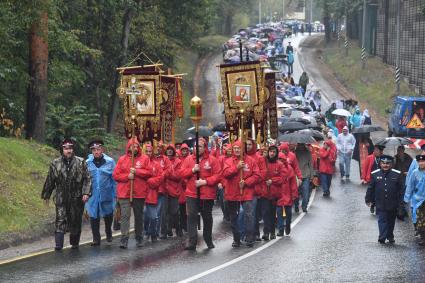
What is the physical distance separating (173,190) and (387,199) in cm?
391

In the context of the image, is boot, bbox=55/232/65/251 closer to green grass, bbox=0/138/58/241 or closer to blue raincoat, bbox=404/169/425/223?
green grass, bbox=0/138/58/241

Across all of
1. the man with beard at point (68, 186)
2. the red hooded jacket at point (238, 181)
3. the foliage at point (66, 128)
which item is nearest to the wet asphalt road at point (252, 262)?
the man with beard at point (68, 186)

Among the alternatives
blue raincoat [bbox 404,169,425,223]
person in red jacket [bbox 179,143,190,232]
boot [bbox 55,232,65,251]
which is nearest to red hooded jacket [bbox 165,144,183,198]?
person in red jacket [bbox 179,143,190,232]

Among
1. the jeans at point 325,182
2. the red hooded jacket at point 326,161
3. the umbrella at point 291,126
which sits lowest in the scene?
the jeans at point 325,182

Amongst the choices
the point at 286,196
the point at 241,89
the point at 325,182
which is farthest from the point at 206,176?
the point at 325,182

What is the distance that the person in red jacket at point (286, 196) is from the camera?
18859mm

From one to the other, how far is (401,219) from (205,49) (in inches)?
2448

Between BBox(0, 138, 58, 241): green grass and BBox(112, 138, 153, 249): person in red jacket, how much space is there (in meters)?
2.06

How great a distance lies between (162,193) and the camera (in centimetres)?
1848

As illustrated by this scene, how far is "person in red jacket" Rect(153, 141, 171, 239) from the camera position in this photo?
1819 centimetres

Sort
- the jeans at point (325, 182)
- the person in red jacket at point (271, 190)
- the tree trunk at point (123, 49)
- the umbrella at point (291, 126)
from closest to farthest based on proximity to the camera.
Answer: the person in red jacket at point (271, 190) → the jeans at point (325, 182) → the umbrella at point (291, 126) → the tree trunk at point (123, 49)

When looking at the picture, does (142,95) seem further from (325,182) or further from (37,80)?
(325,182)

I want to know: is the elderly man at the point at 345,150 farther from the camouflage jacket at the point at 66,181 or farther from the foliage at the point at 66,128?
the camouflage jacket at the point at 66,181

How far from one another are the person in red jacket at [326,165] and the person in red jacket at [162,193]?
30.5 ft
